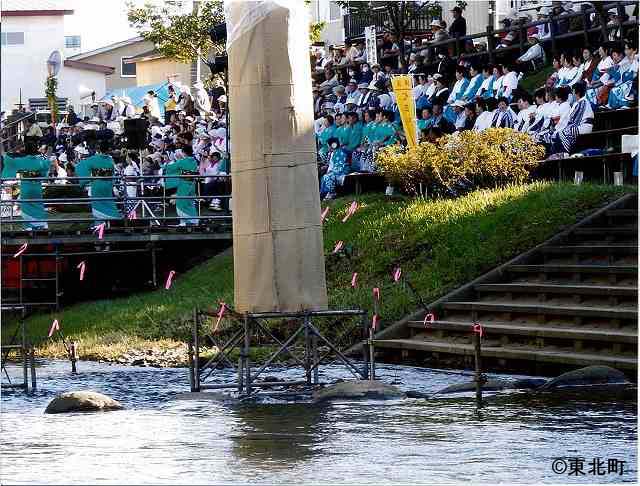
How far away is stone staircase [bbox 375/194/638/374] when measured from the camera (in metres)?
18.4

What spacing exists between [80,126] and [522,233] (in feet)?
75.6

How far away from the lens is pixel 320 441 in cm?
1376

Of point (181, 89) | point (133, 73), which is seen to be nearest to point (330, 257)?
point (181, 89)

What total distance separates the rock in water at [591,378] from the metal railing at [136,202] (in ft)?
37.8

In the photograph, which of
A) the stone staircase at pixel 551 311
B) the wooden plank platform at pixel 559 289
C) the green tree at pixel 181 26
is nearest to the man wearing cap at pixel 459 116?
the stone staircase at pixel 551 311

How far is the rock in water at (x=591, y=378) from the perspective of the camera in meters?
17.1

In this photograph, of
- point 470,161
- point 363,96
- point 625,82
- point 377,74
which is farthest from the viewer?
point 377,74

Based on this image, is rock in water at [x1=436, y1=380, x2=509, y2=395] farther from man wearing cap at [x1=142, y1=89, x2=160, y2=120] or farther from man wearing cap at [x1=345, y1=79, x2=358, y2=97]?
man wearing cap at [x1=142, y1=89, x2=160, y2=120]

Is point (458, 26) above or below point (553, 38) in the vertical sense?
above

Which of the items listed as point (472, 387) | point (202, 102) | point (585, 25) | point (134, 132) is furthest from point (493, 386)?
point (202, 102)

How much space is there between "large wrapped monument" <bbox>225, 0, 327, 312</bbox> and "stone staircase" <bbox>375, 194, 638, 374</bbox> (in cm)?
319

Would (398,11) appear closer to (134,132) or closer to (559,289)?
(134,132)

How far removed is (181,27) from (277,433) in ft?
117

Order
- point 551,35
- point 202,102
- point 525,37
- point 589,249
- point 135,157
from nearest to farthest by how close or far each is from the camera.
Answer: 1. point 589,249
2. point 551,35
3. point 525,37
4. point 135,157
5. point 202,102
